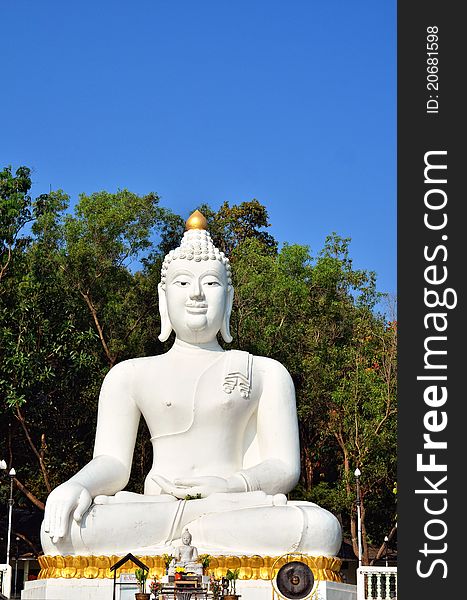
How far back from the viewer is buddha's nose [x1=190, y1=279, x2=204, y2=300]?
1295 centimetres

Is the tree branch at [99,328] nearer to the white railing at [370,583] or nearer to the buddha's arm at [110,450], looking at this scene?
the white railing at [370,583]

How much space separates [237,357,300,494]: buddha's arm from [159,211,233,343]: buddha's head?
0.74 meters

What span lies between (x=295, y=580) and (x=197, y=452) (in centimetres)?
201

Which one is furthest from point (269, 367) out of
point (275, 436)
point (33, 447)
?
point (33, 447)

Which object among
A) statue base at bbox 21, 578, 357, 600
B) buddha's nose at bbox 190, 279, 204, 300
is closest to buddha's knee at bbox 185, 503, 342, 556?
statue base at bbox 21, 578, 357, 600

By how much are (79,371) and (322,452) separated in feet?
21.2

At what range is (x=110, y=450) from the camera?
12.8 meters

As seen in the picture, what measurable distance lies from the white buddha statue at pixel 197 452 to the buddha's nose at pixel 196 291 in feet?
0.05

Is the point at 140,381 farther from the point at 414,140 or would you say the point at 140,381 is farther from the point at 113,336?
the point at 113,336

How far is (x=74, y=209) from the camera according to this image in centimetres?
2481

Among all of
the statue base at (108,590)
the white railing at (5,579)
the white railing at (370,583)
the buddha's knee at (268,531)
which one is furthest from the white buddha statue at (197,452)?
the white railing at (370,583)

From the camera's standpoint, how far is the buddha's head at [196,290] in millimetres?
13039

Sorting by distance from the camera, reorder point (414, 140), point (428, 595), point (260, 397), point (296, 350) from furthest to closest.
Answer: point (296, 350) < point (260, 397) < point (414, 140) < point (428, 595)

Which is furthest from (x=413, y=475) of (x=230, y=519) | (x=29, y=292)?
(x=29, y=292)
